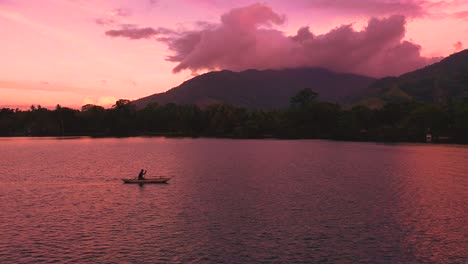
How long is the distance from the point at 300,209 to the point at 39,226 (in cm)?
3545

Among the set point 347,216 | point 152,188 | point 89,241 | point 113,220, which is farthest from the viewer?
point 152,188

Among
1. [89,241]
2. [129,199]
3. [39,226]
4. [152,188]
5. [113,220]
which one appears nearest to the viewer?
[89,241]

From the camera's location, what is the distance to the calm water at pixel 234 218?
131ft

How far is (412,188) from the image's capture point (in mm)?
83500

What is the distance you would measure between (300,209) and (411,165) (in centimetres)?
8275

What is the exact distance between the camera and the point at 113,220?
52.5 meters

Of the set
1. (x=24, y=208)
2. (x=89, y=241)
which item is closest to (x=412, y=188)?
(x=89, y=241)

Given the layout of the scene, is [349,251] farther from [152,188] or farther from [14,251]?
[152,188]

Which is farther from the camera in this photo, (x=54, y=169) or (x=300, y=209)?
(x=54, y=169)

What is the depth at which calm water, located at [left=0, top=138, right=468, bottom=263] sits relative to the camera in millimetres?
39812

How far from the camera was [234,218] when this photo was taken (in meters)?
54.6

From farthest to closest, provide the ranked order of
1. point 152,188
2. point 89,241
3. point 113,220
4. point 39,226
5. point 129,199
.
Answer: point 152,188 < point 129,199 < point 113,220 < point 39,226 < point 89,241

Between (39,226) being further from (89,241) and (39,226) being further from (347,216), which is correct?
(347,216)

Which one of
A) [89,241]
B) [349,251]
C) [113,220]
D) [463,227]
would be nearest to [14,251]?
[89,241]
